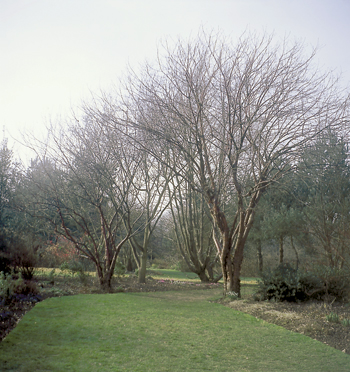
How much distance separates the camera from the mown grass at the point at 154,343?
411 centimetres

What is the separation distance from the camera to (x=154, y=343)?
504 centimetres

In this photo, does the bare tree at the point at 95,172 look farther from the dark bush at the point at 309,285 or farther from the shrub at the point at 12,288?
the dark bush at the point at 309,285

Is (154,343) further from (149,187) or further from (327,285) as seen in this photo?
(149,187)

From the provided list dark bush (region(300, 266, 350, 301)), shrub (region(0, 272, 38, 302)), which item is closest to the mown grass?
shrub (region(0, 272, 38, 302))

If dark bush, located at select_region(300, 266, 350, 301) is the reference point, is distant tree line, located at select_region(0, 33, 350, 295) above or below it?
above

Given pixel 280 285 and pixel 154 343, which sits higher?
pixel 280 285

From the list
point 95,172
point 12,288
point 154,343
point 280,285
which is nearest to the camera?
point 154,343

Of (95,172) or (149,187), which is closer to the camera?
(95,172)

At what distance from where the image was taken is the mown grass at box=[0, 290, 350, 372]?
4.11 meters

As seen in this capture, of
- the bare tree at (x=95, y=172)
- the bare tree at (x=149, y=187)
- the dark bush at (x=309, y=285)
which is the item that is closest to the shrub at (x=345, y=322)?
the dark bush at (x=309, y=285)

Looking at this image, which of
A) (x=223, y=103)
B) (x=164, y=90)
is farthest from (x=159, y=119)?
(x=223, y=103)

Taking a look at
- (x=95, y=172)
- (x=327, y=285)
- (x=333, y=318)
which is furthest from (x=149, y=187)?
(x=333, y=318)

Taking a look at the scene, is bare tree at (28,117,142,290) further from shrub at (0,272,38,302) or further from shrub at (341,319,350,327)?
shrub at (341,319,350,327)

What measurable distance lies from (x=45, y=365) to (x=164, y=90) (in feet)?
23.0
